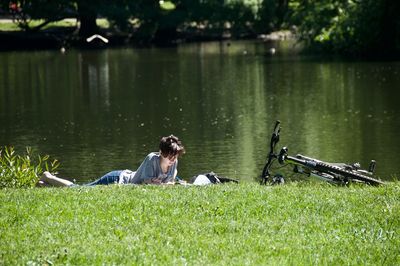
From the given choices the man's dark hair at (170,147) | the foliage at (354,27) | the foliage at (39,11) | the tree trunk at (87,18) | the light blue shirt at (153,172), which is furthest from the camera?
the tree trunk at (87,18)

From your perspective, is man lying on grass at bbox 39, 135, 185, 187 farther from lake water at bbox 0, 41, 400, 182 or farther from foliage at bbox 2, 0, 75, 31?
foliage at bbox 2, 0, 75, 31

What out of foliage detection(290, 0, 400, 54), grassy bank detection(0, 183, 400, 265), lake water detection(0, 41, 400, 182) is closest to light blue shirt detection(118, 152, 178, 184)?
grassy bank detection(0, 183, 400, 265)

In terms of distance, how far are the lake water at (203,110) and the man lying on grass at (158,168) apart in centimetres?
498

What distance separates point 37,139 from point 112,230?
48.4 ft

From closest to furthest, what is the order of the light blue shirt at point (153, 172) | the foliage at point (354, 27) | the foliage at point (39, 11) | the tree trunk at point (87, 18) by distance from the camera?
1. the light blue shirt at point (153, 172)
2. the foliage at point (354, 27)
3. the foliage at point (39, 11)
4. the tree trunk at point (87, 18)

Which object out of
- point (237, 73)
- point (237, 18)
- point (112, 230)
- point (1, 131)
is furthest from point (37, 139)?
point (237, 18)

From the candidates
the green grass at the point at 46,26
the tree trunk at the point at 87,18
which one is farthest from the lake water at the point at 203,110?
the green grass at the point at 46,26

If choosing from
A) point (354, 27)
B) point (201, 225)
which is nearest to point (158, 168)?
point (201, 225)

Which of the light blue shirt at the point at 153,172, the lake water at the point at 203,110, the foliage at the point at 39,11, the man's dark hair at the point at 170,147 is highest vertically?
the foliage at the point at 39,11

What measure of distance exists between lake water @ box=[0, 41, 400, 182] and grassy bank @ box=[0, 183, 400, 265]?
6.98 metres

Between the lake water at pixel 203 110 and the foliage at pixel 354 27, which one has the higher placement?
the foliage at pixel 354 27

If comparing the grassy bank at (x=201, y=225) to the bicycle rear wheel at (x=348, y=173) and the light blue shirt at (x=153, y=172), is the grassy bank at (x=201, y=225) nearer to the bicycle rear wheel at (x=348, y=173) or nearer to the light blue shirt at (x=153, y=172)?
the bicycle rear wheel at (x=348, y=173)

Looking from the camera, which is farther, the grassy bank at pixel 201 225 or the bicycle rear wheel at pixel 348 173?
the bicycle rear wheel at pixel 348 173

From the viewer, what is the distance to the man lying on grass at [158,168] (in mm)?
12859
